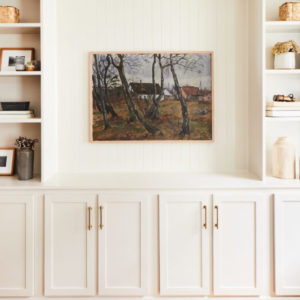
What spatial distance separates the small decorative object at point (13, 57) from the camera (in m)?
2.68

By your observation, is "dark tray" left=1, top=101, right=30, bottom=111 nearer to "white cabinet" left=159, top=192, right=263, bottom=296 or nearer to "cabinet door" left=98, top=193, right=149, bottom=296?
"cabinet door" left=98, top=193, right=149, bottom=296

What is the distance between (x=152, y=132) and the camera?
280 centimetres

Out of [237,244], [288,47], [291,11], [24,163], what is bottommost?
[237,244]

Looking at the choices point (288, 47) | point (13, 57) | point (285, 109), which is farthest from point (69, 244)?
point (288, 47)

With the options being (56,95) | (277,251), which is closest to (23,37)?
(56,95)

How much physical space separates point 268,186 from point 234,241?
457 millimetres

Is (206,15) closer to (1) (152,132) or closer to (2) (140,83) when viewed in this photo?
(2) (140,83)

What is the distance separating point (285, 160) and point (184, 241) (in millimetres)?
998

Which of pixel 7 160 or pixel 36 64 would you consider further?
pixel 7 160

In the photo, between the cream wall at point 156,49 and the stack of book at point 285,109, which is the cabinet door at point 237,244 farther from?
the stack of book at point 285,109

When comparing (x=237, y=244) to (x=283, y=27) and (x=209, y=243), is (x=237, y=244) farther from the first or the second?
(x=283, y=27)

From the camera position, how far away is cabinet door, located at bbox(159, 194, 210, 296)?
7.57 feet

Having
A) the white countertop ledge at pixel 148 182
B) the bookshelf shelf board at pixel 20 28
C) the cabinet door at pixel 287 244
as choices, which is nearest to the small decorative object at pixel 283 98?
the white countertop ledge at pixel 148 182

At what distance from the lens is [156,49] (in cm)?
277
